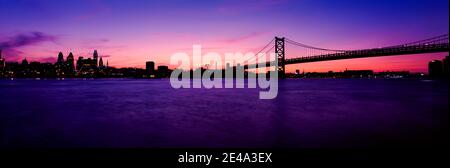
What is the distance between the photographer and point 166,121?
10.5 metres

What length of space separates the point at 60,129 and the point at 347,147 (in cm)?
765

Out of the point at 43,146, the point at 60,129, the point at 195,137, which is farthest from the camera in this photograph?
the point at 60,129
